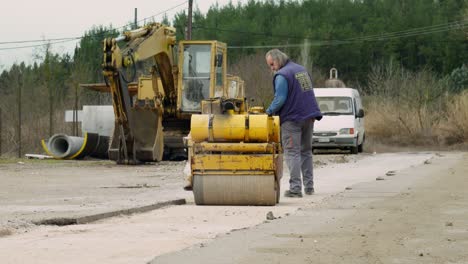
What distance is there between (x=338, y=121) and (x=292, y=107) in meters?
21.7

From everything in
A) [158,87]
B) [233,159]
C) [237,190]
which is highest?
[158,87]

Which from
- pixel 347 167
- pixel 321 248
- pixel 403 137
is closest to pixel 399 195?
pixel 321 248

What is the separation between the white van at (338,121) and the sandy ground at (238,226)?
16.7m

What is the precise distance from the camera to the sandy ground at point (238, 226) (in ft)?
30.9

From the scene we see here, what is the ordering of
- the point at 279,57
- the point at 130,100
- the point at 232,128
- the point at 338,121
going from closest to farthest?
1. the point at 232,128
2. the point at 279,57
3. the point at 130,100
4. the point at 338,121

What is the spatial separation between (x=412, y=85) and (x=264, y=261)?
48631 mm

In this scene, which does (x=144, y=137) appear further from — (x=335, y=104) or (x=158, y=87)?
(x=335, y=104)

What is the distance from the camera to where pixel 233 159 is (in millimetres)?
15219

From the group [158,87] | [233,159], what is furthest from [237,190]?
[158,87]

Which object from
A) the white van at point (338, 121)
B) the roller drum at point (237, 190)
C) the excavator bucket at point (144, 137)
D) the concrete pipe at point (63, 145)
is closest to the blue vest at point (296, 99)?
the roller drum at point (237, 190)

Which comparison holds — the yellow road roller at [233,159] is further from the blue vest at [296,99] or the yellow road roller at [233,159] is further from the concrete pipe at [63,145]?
the concrete pipe at [63,145]

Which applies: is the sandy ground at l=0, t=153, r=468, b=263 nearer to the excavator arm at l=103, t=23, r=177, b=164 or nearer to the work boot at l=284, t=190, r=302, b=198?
the work boot at l=284, t=190, r=302, b=198

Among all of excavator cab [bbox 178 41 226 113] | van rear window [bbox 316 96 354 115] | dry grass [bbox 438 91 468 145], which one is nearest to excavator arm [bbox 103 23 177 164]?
excavator cab [bbox 178 41 226 113]

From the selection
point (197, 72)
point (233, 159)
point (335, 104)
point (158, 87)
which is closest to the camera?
point (233, 159)
